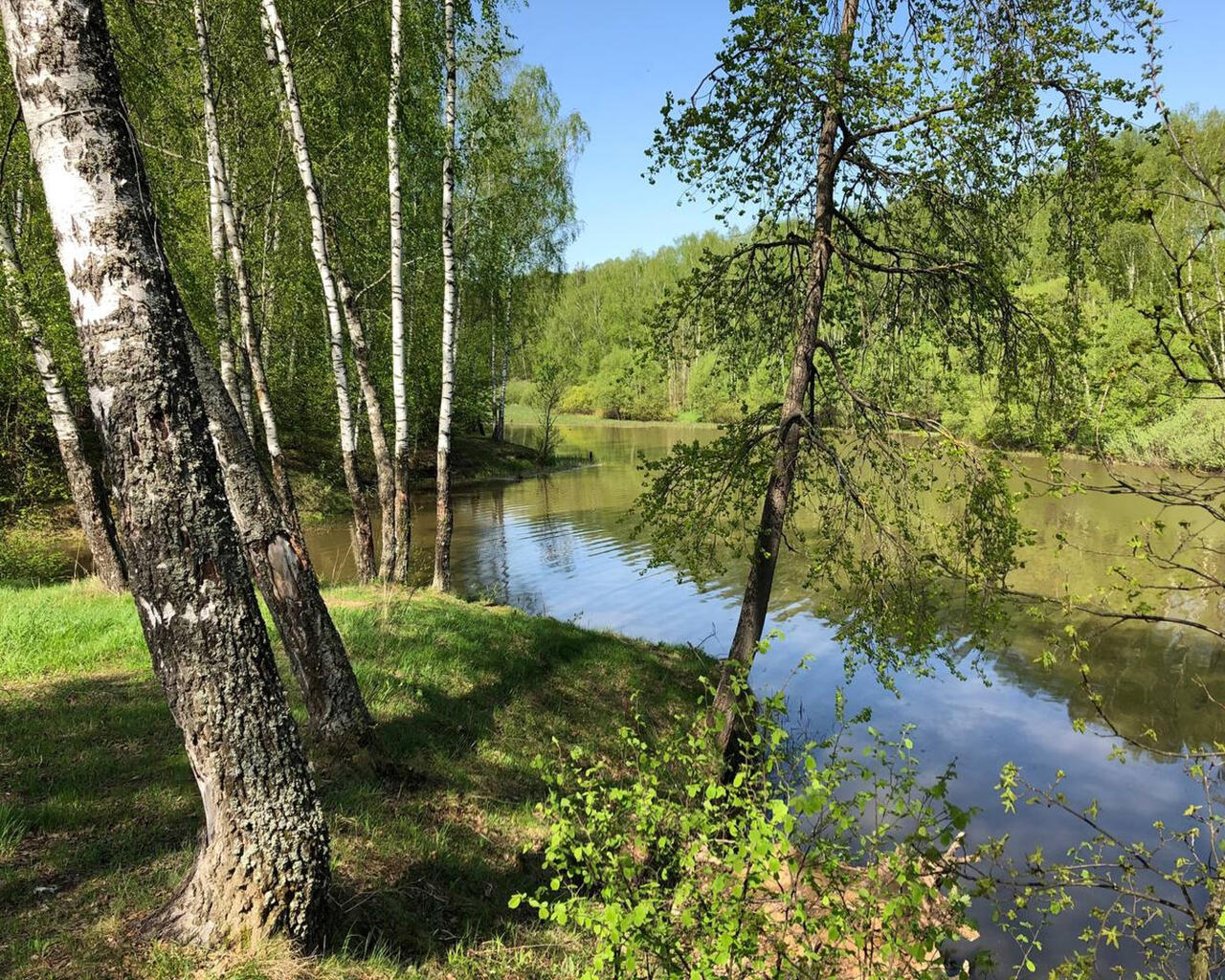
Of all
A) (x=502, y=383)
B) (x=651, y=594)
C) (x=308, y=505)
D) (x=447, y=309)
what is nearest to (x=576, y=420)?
(x=502, y=383)

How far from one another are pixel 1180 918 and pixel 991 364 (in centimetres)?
614

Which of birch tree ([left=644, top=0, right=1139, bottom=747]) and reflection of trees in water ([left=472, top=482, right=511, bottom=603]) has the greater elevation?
birch tree ([left=644, top=0, right=1139, bottom=747])

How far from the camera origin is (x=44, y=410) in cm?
1088

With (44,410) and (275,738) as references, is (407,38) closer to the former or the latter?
(44,410)

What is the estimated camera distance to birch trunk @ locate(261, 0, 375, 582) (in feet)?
32.3

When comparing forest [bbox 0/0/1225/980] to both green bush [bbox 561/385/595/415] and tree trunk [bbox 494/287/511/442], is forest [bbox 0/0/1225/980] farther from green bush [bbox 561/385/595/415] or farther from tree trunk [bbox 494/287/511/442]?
green bush [bbox 561/385/595/415]

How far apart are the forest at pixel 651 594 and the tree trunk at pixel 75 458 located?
72 mm

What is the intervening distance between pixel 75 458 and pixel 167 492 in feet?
29.0

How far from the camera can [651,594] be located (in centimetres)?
1566

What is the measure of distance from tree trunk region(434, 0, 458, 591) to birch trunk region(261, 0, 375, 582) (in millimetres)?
1570

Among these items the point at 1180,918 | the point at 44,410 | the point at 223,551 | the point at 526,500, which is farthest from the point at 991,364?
the point at 526,500

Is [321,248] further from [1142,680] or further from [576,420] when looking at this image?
[576,420]

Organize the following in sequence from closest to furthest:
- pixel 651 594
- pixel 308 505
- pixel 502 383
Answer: pixel 651 594 → pixel 308 505 → pixel 502 383

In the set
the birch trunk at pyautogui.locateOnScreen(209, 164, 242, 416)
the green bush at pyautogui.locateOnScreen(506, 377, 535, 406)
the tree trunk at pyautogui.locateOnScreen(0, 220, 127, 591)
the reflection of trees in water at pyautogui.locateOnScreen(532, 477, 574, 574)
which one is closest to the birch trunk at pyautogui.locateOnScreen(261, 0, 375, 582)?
the birch trunk at pyautogui.locateOnScreen(209, 164, 242, 416)
